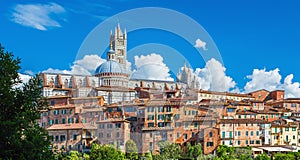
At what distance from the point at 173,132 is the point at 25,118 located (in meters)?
23.4

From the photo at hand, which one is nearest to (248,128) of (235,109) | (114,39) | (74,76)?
(235,109)

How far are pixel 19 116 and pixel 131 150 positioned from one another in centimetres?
2114

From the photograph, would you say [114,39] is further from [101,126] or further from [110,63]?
[101,126]

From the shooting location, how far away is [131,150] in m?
30.0

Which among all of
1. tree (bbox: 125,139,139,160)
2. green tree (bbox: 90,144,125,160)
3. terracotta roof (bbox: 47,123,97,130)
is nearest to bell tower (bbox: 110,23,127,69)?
terracotta roof (bbox: 47,123,97,130)

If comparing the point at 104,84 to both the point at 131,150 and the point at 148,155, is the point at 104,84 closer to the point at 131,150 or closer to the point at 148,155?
the point at 131,150

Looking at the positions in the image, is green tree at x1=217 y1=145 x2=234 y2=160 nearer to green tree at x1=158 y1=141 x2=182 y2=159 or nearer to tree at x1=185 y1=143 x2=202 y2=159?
tree at x1=185 y1=143 x2=202 y2=159

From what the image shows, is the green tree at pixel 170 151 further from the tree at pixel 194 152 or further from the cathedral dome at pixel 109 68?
the cathedral dome at pixel 109 68

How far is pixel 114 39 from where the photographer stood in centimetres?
7912

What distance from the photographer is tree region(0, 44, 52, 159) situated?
8969 mm

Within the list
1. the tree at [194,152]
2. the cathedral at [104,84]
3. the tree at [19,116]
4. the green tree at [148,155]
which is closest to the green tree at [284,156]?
the tree at [194,152]

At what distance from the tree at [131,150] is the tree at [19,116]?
19.3 m

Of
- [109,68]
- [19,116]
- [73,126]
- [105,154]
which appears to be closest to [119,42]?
[109,68]

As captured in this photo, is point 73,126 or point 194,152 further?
point 73,126
